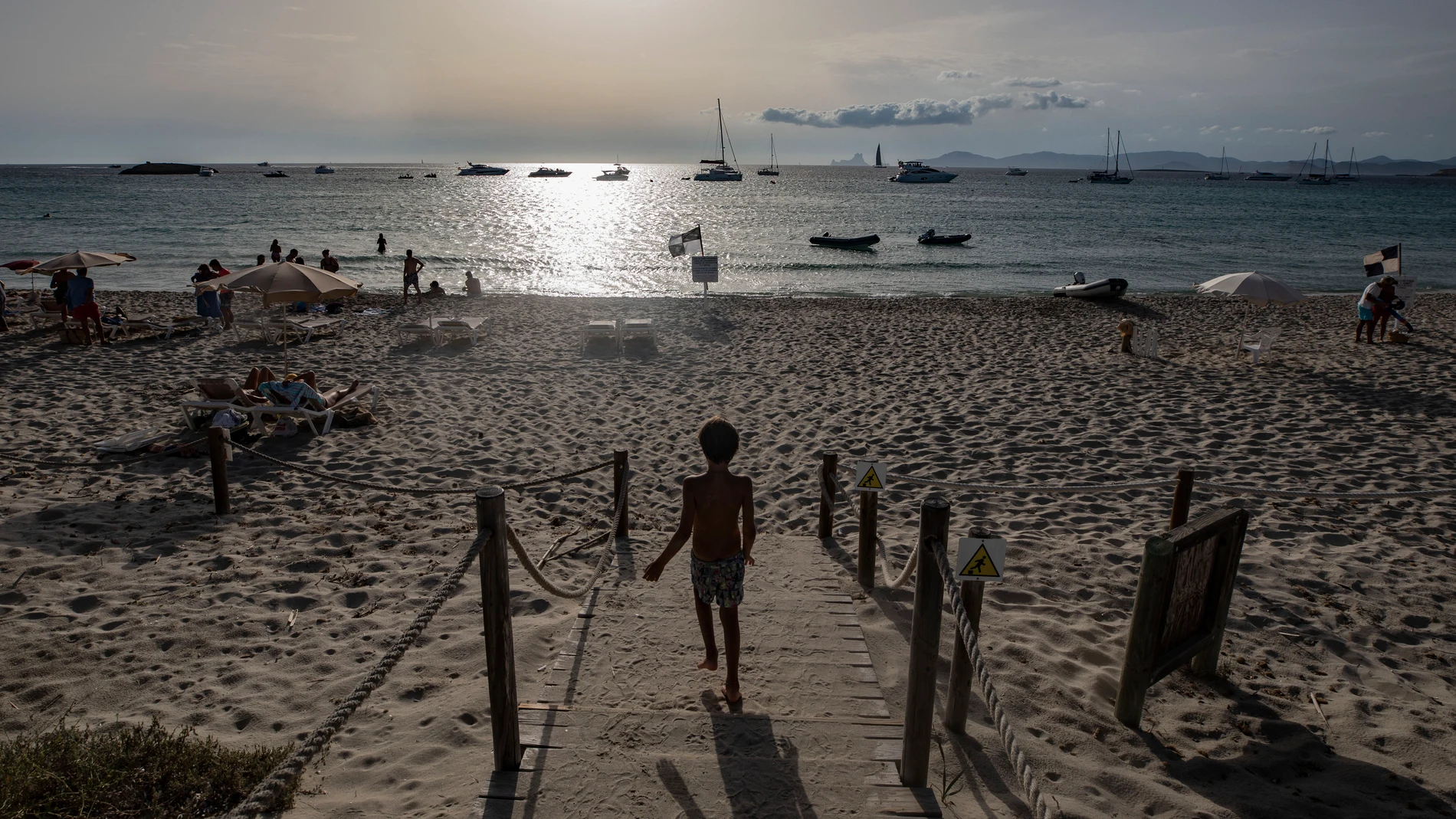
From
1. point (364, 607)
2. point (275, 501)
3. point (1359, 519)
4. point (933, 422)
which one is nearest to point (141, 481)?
point (275, 501)

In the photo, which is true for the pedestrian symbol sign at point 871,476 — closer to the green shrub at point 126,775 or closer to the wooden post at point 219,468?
the green shrub at point 126,775

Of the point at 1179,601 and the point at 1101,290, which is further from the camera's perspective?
the point at 1101,290

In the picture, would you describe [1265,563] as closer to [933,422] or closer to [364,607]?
[933,422]

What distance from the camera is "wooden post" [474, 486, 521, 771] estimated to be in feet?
9.61

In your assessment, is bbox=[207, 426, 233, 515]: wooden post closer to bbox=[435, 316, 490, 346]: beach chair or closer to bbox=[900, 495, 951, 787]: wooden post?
bbox=[900, 495, 951, 787]: wooden post

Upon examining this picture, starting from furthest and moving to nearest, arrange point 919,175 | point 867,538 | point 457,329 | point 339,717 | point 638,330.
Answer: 1. point 919,175
2. point 457,329
3. point 638,330
4. point 867,538
5. point 339,717

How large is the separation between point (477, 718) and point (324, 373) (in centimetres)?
985

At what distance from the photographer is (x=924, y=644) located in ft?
9.68

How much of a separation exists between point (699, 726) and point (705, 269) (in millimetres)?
17464

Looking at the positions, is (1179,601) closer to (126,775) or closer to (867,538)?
(867,538)

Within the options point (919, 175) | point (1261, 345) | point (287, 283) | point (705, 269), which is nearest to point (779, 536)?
point (287, 283)

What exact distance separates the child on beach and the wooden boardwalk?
354mm

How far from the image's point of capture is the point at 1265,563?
5.80 meters

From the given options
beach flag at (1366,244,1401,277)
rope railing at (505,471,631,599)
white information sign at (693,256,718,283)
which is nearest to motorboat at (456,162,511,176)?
white information sign at (693,256,718,283)
